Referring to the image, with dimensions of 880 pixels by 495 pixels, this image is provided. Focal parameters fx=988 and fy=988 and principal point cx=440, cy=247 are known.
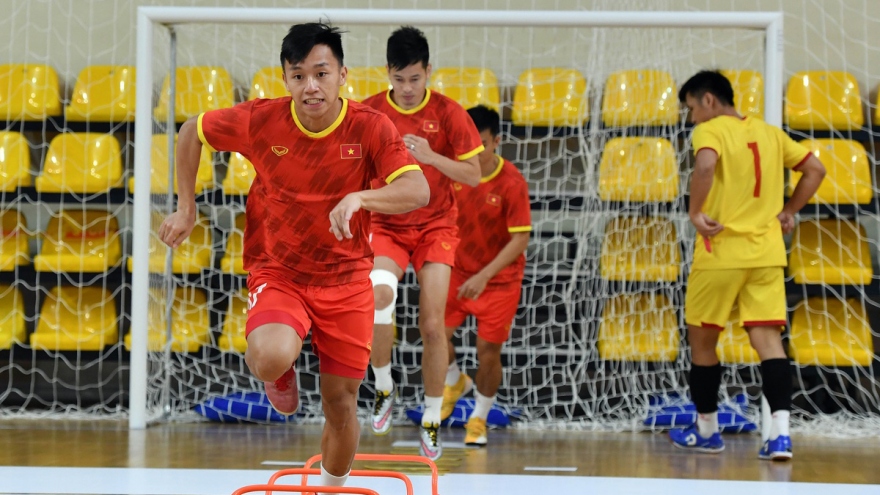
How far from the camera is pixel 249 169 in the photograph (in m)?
7.02

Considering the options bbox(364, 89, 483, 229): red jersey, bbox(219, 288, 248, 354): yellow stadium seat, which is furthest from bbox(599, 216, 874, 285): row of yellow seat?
bbox(219, 288, 248, 354): yellow stadium seat

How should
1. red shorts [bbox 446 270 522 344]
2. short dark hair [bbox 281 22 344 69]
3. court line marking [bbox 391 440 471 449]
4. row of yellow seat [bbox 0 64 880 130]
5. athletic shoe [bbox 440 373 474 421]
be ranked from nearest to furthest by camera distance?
short dark hair [bbox 281 22 344 69] < court line marking [bbox 391 440 471 449] < red shorts [bbox 446 270 522 344] < athletic shoe [bbox 440 373 474 421] < row of yellow seat [bbox 0 64 880 130]

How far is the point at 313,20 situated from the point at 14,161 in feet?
9.00

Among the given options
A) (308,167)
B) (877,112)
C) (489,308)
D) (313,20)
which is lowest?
(489,308)

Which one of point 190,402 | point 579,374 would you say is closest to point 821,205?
point 579,374

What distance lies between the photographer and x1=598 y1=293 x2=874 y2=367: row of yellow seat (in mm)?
6547

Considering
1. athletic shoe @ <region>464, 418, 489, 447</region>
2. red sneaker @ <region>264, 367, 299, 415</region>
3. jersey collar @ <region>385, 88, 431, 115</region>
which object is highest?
jersey collar @ <region>385, 88, 431, 115</region>

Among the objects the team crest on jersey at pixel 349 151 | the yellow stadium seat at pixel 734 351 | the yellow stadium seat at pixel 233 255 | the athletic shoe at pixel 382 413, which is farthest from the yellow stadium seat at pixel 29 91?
the yellow stadium seat at pixel 734 351

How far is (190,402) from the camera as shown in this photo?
7.11 m

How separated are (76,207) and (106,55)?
52.1 inches

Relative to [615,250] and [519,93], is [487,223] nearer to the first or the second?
[615,250]

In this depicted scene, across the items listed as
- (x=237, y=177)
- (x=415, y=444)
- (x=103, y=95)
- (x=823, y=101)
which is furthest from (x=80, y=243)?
(x=823, y=101)

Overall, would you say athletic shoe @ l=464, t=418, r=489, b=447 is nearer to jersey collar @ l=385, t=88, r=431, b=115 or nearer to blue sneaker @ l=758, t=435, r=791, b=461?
blue sneaker @ l=758, t=435, r=791, b=461

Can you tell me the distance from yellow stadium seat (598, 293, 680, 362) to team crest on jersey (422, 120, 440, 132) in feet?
7.71
